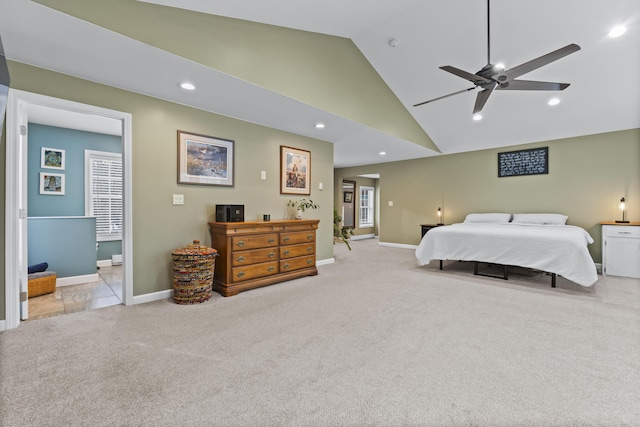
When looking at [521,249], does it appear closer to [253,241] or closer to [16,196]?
[253,241]

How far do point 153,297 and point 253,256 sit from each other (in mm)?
A: 1212

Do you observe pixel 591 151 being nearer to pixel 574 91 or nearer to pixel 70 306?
pixel 574 91

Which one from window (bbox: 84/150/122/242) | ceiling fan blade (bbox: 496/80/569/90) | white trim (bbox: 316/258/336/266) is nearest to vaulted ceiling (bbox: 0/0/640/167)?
ceiling fan blade (bbox: 496/80/569/90)

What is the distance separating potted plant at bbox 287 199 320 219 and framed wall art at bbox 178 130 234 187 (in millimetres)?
1176

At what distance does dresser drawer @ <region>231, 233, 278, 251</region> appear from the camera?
3533mm

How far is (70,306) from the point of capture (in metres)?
3.11

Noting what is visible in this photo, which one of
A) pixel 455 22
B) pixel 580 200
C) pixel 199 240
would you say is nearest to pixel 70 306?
pixel 199 240

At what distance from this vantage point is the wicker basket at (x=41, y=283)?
134 inches

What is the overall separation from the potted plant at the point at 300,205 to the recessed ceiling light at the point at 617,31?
444cm

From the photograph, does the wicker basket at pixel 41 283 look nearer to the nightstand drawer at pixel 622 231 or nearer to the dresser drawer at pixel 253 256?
the dresser drawer at pixel 253 256

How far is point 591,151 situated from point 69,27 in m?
7.51

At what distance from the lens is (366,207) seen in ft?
33.6

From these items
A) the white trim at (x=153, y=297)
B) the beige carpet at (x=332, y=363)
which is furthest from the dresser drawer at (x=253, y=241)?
the white trim at (x=153, y=297)

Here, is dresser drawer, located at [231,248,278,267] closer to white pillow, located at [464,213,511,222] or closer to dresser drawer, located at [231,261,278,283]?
dresser drawer, located at [231,261,278,283]
